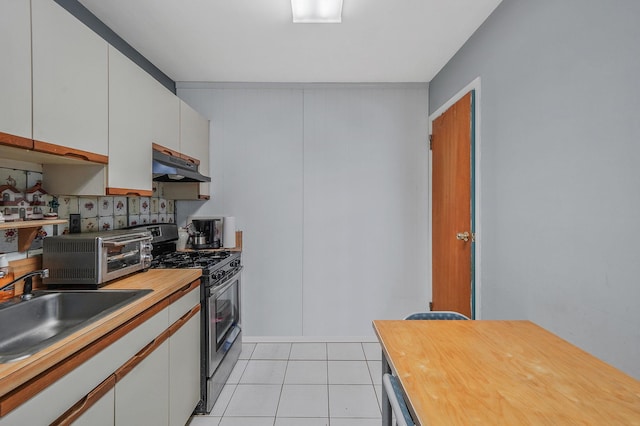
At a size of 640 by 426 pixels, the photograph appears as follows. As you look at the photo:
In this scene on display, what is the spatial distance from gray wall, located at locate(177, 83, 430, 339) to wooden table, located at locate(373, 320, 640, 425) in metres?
1.90

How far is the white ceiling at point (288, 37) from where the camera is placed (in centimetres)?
201

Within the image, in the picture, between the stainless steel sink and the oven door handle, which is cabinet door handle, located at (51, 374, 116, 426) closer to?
the stainless steel sink

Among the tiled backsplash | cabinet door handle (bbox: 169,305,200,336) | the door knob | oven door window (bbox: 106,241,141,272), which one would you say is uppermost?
the tiled backsplash

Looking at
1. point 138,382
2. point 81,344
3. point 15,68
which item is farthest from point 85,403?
point 15,68

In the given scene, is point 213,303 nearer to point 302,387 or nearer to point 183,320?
point 183,320

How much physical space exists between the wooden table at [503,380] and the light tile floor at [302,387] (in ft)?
3.42

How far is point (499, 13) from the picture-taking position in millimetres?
1988

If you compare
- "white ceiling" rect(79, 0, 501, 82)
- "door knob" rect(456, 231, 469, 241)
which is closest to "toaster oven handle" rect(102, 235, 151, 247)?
"white ceiling" rect(79, 0, 501, 82)

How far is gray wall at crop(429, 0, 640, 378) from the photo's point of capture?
46.4 inches

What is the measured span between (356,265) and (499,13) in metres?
2.30

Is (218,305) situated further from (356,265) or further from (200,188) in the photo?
(356,265)

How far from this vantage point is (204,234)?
3.02m

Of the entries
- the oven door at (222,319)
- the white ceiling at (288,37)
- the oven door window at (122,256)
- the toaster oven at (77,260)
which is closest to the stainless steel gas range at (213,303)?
the oven door at (222,319)

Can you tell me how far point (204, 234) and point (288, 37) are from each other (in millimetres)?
1830
